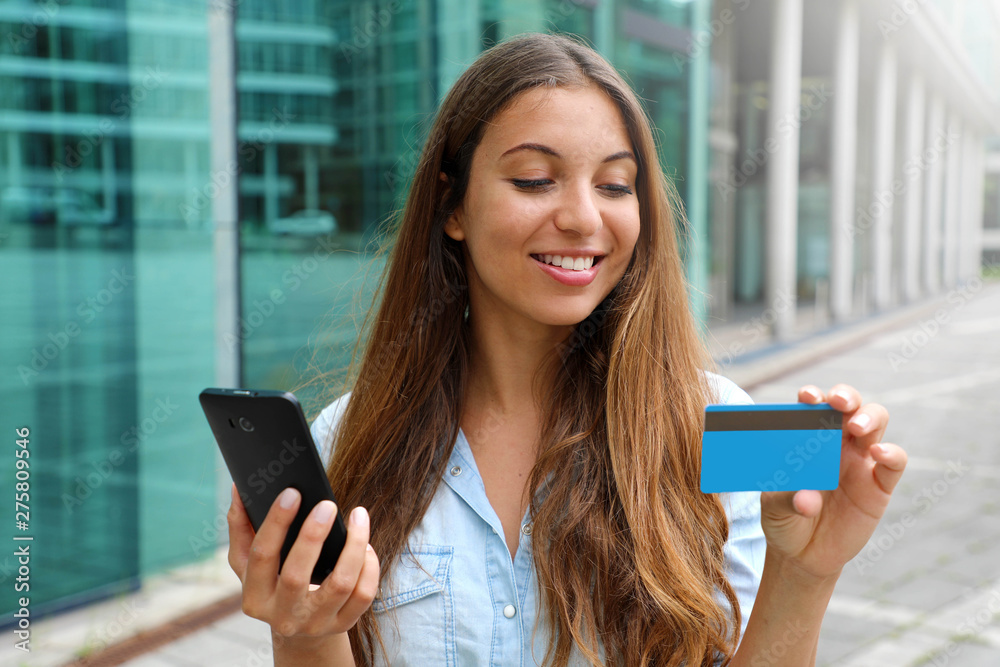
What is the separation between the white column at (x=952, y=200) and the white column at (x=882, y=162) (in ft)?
31.1

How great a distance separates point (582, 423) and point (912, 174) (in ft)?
78.9

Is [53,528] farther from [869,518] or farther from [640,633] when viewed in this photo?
[869,518]

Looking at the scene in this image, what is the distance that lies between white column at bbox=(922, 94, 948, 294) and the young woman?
2607cm

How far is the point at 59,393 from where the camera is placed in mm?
3639

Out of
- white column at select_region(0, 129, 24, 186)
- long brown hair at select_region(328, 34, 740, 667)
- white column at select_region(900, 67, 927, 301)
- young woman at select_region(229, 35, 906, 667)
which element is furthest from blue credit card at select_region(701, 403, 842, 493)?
white column at select_region(900, 67, 927, 301)

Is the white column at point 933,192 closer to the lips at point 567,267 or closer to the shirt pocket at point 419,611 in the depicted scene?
the lips at point 567,267

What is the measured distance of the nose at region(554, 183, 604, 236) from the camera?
1422mm

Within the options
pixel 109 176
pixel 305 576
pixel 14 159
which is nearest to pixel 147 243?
pixel 109 176

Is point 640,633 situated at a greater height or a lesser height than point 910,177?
lesser

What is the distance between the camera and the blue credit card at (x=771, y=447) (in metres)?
1.04

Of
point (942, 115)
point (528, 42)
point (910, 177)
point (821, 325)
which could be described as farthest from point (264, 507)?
point (942, 115)

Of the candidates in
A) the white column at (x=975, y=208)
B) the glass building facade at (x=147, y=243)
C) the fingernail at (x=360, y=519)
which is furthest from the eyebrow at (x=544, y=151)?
the white column at (x=975, y=208)

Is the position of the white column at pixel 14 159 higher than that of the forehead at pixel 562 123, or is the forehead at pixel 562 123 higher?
the white column at pixel 14 159

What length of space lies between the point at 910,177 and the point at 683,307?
78.2 ft
